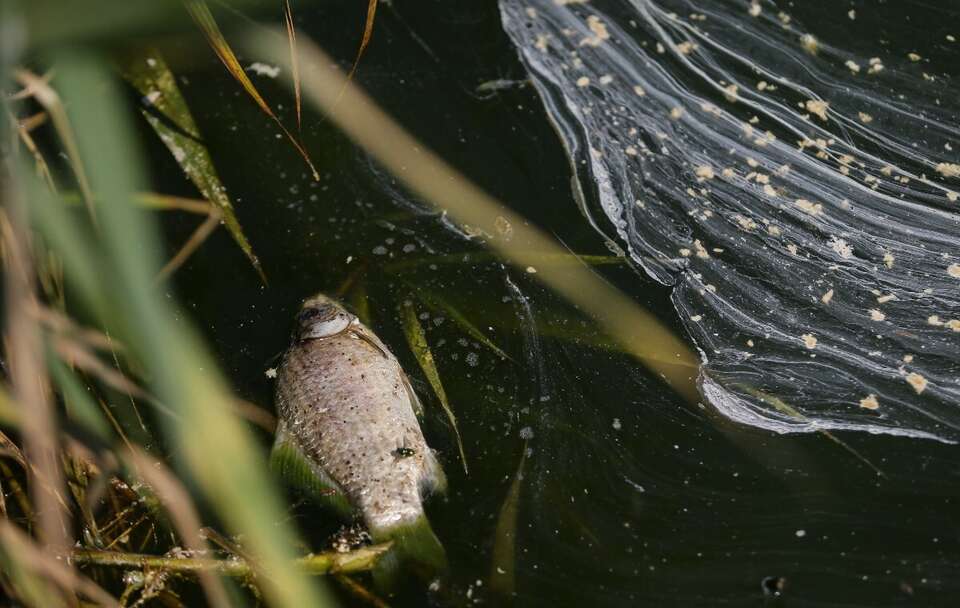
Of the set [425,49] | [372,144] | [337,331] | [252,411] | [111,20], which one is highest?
[111,20]

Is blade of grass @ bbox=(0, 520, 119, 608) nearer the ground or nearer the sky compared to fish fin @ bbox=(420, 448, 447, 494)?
nearer the ground

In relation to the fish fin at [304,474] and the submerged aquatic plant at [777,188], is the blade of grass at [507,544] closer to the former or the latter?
the fish fin at [304,474]

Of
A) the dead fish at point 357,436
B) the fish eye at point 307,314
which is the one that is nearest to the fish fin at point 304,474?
the dead fish at point 357,436

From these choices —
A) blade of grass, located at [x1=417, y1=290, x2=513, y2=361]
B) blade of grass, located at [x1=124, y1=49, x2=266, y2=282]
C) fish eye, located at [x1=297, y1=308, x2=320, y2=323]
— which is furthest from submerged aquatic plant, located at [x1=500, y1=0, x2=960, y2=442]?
blade of grass, located at [x1=124, y1=49, x2=266, y2=282]

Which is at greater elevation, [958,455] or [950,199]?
[950,199]

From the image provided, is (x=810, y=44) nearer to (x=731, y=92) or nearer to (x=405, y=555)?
(x=731, y=92)

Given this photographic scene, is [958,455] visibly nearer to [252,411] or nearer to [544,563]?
[544,563]

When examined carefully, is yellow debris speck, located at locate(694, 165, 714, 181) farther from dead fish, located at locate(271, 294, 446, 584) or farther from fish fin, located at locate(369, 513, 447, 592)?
fish fin, located at locate(369, 513, 447, 592)

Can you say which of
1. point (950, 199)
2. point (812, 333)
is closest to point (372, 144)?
point (812, 333)
